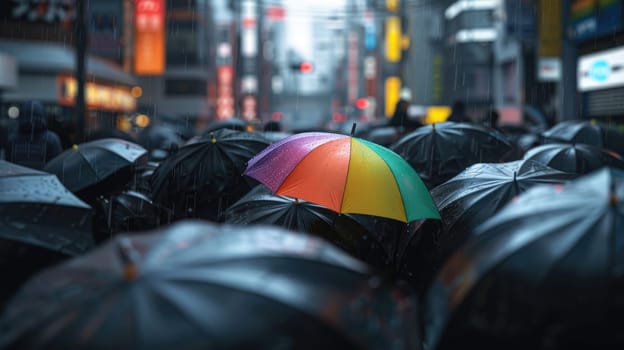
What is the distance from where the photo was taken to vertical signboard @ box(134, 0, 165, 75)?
3666cm

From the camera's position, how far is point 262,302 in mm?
2762

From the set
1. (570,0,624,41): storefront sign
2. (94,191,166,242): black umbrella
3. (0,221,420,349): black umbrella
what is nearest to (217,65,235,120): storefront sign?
(570,0,624,41): storefront sign

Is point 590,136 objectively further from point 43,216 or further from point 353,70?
point 353,70

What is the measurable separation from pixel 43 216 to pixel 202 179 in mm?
3275

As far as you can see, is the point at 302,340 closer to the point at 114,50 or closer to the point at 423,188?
the point at 423,188

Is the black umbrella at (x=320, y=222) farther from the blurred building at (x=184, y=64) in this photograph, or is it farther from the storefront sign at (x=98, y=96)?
the blurred building at (x=184, y=64)

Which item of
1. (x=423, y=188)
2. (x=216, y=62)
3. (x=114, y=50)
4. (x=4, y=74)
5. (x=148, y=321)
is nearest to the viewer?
(x=148, y=321)

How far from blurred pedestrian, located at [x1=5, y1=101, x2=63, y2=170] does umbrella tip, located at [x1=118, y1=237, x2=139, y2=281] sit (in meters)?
5.97

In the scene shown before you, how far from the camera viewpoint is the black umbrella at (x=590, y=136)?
10719mm

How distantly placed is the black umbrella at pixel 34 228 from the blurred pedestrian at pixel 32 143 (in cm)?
376

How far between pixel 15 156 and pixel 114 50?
53.6 ft

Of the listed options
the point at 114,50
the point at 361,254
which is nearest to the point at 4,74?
the point at 114,50

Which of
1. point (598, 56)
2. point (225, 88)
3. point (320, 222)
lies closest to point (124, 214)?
point (320, 222)

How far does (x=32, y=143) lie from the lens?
8.67 metres
